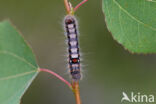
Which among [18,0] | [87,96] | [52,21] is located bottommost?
[87,96]

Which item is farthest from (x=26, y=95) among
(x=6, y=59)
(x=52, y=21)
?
(x=6, y=59)

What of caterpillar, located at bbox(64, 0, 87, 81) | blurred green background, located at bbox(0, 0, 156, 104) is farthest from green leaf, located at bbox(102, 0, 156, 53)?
blurred green background, located at bbox(0, 0, 156, 104)

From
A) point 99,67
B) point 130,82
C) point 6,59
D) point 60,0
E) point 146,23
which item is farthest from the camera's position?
point 60,0

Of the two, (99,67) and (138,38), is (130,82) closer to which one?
(99,67)

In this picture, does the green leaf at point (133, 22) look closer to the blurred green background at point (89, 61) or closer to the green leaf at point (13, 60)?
the green leaf at point (13, 60)

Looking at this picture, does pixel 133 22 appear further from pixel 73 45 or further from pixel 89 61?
pixel 89 61

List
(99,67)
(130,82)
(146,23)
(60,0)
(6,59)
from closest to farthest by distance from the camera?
(146,23) < (6,59) < (130,82) < (99,67) < (60,0)
